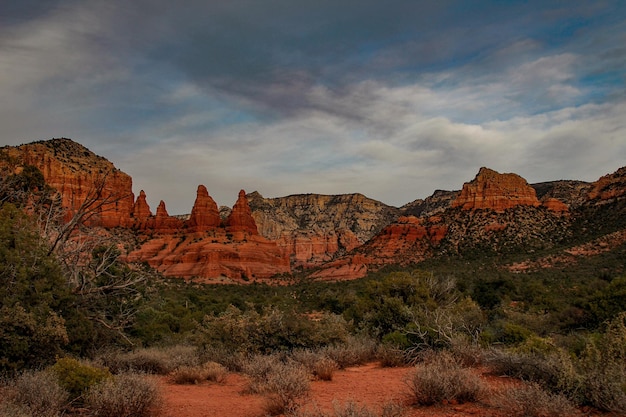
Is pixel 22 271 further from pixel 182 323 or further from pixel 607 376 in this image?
pixel 182 323

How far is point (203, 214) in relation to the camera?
299ft

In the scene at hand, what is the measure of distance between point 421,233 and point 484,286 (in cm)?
5244

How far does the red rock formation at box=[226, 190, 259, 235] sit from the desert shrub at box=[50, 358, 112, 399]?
3328 inches

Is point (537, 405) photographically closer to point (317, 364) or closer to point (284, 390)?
point (284, 390)

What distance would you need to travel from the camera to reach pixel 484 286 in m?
38.3

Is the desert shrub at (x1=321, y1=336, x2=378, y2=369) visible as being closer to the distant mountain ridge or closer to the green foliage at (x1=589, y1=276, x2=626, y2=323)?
the green foliage at (x1=589, y1=276, x2=626, y2=323)

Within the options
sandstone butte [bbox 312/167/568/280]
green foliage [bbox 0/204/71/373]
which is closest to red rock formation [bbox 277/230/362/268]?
sandstone butte [bbox 312/167/568/280]

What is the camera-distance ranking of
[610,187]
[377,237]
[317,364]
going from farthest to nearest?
[377,237] < [610,187] < [317,364]

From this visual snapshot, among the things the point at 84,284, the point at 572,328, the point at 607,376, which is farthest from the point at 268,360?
the point at 572,328

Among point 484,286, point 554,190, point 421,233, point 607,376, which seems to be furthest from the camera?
point 554,190

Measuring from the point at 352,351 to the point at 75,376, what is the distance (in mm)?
8007

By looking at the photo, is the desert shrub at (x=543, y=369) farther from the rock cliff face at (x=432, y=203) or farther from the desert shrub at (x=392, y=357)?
the rock cliff face at (x=432, y=203)

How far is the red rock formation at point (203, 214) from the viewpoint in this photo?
297 feet

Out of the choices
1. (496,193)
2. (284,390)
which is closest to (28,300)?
(284,390)
